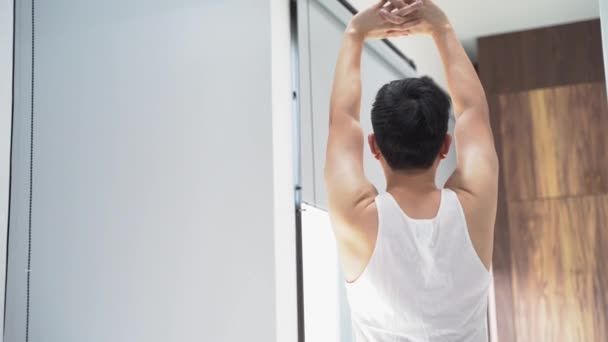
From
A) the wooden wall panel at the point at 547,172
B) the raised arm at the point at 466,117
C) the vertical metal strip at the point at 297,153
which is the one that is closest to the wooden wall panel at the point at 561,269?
the wooden wall panel at the point at 547,172

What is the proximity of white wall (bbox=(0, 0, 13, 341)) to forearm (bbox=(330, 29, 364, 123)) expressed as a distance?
1368 millimetres

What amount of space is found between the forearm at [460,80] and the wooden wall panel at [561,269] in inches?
133

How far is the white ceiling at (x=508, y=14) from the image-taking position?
170 inches

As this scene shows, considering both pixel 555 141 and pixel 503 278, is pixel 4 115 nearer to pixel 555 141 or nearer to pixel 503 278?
pixel 503 278

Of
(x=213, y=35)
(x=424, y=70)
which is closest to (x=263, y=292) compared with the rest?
(x=213, y=35)

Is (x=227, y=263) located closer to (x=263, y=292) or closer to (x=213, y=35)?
(x=263, y=292)

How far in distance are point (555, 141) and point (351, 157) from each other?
3.64m

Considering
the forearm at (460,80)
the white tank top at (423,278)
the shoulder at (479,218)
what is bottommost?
the white tank top at (423,278)

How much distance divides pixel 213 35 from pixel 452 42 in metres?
1.63

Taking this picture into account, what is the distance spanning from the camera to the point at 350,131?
4.12 feet

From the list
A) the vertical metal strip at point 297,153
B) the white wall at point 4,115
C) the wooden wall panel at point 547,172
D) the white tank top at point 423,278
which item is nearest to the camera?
the white tank top at point 423,278

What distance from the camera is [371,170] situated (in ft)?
12.0

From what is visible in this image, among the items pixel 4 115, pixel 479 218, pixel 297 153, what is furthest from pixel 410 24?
pixel 297 153

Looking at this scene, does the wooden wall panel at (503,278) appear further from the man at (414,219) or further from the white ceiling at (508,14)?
the man at (414,219)
